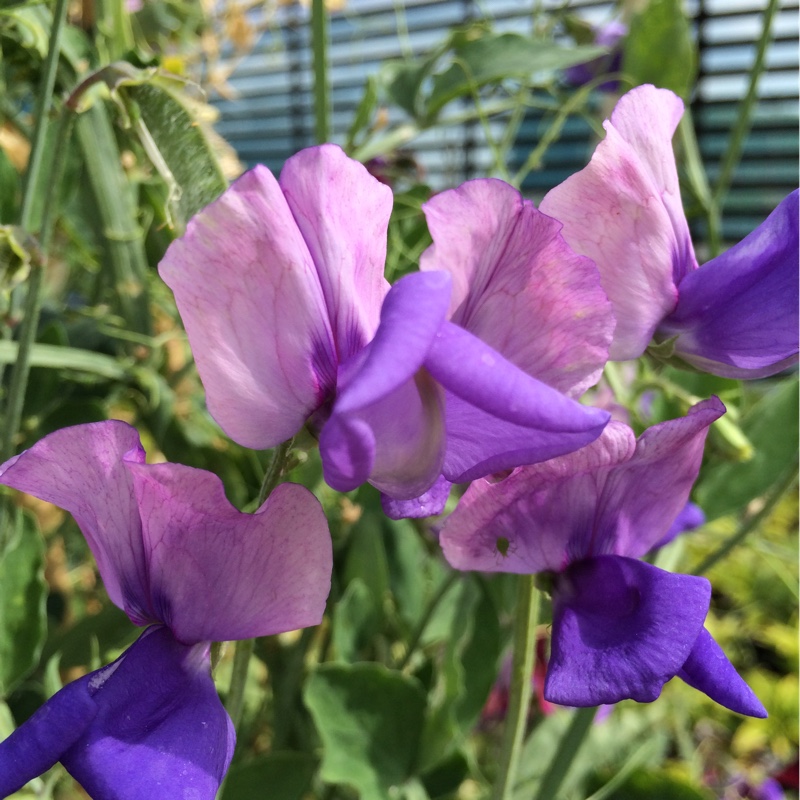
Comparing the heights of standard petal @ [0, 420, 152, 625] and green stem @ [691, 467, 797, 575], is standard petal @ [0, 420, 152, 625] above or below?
above

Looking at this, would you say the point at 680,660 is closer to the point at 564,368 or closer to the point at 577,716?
the point at 564,368

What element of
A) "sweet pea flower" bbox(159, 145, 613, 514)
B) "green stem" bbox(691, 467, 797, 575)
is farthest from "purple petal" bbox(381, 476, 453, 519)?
"green stem" bbox(691, 467, 797, 575)

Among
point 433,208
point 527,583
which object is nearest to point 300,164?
point 433,208

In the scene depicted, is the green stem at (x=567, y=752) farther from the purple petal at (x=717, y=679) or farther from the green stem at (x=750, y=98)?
the green stem at (x=750, y=98)

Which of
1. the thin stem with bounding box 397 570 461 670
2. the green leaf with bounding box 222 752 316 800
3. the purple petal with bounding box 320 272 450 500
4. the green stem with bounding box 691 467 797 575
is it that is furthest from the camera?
the thin stem with bounding box 397 570 461 670

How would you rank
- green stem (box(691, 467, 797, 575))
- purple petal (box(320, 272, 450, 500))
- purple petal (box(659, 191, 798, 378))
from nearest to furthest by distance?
purple petal (box(320, 272, 450, 500)) → purple petal (box(659, 191, 798, 378)) → green stem (box(691, 467, 797, 575))

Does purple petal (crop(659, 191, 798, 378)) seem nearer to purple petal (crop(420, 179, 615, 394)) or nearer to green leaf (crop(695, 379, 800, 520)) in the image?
purple petal (crop(420, 179, 615, 394))

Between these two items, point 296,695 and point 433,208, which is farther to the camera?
point 296,695
